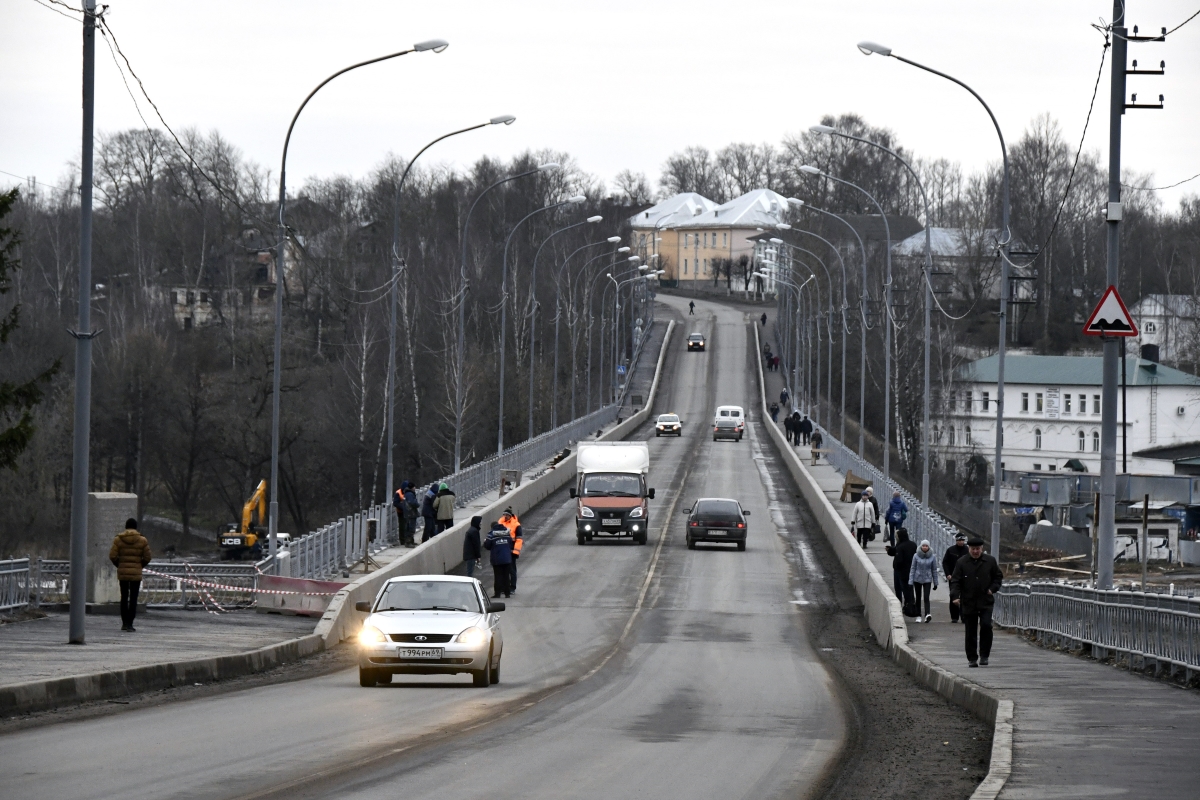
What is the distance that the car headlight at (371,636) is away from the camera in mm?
18500

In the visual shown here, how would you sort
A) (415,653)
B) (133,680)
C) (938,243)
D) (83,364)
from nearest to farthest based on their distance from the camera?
(133,680), (415,653), (83,364), (938,243)

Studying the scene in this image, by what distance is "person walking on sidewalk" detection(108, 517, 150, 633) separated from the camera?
22.5 m

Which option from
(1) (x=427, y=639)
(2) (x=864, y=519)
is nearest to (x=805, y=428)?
(2) (x=864, y=519)

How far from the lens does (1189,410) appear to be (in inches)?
4616

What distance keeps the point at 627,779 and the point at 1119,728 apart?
13.8ft

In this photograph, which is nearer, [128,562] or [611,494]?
[128,562]

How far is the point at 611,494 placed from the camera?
45.7 m

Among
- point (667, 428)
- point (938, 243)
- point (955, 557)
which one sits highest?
point (938, 243)

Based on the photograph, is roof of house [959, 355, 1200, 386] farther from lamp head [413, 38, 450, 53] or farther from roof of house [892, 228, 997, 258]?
lamp head [413, 38, 450, 53]

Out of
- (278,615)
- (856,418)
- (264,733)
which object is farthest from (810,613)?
(856,418)

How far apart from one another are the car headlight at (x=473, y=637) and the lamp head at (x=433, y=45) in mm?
14539

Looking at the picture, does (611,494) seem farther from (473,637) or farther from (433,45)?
(473,637)

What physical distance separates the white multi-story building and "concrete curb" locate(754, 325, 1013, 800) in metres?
59.1

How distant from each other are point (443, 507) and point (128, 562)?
55.8 feet
